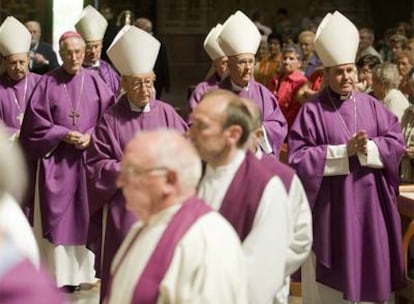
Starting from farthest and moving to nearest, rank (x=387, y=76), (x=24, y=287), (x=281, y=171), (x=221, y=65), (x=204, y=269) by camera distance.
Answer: (x=221, y=65), (x=387, y=76), (x=281, y=171), (x=204, y=269), (x=24, y=287)

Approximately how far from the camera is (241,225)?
12.1ft

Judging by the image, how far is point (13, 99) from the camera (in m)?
7.46

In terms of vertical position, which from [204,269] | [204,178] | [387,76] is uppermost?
[387,76]

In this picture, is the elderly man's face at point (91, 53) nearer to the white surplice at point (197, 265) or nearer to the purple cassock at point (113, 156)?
the purple cassock at point (113, 156)

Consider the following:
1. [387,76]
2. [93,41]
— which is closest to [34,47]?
[93,41]

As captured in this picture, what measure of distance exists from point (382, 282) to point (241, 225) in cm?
223

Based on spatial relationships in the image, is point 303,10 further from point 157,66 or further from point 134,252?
point 134,252

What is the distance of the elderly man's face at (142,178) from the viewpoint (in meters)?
2.98

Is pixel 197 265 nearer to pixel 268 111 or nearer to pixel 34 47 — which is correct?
pixel 268 111

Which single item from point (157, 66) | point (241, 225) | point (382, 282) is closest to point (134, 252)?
point (241, 225)

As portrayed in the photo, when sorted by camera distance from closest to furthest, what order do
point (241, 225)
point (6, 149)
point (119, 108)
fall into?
point (6, 149) → point (241, 225) → point (119, 108)

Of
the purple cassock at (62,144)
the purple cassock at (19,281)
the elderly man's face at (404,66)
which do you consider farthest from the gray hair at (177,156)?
the elderly man's face at (404,66)

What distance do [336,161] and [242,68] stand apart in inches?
46.8

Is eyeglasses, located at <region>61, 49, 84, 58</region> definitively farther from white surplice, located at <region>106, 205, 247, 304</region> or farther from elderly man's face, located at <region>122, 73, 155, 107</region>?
white surplice, located at <region>106, 205, 247, 304</region>
